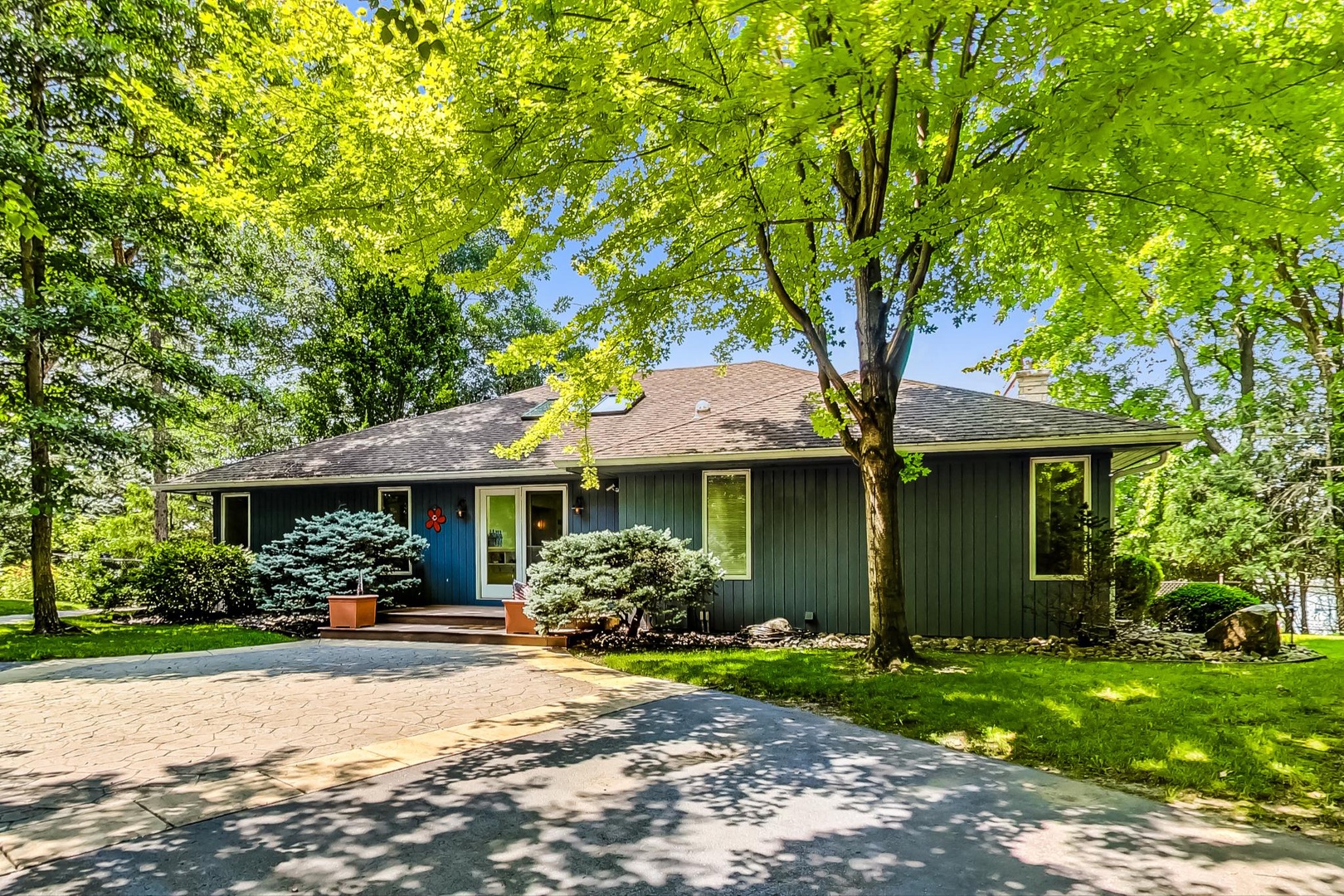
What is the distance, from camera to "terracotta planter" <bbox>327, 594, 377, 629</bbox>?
35.0 ft

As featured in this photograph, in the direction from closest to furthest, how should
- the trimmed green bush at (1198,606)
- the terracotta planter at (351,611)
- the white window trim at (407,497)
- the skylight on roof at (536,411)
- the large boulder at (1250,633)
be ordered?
the large boulder at (1250,633)
the trimmed green bush at (1198,606)
the terracotta planter at (351,611)
the white window trim at (407,497)
the skylight on roof at (536,411)

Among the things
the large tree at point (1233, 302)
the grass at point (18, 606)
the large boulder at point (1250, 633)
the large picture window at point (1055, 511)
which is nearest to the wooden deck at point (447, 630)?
the large picture window at point (1055, 511)

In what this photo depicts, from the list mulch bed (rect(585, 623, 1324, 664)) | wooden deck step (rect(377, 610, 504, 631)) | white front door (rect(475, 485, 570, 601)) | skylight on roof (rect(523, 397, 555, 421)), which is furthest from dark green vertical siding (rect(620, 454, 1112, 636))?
skylight on roof (rect(523, 397, 555, 421))

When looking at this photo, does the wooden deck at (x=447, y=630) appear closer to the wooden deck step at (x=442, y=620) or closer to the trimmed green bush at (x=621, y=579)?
the wooden deck step at (x=442, y=620)

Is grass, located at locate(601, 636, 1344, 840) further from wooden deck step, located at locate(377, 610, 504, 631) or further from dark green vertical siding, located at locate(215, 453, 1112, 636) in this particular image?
wooden deck step, located at locate(377, 610, 504, 631)

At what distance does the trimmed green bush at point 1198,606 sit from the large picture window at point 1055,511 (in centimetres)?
277

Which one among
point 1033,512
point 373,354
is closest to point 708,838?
point 1033,512

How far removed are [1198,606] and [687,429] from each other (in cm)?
792

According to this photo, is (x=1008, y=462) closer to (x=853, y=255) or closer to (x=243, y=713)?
(x=853, y=255)

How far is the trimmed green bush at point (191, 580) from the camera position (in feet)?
39.3

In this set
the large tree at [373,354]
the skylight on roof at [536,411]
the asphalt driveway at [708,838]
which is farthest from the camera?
the large tree at [373,354]

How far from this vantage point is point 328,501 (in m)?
13.3

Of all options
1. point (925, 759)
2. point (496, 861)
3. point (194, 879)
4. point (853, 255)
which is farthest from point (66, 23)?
point (925, 759)

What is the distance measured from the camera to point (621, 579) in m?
8.76
